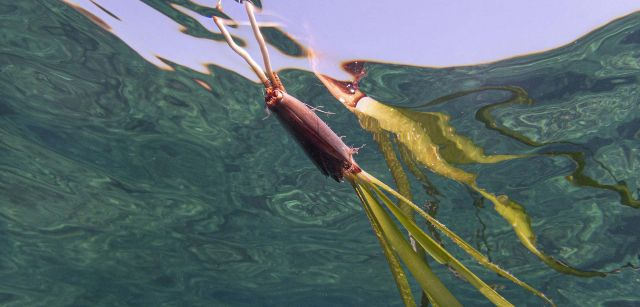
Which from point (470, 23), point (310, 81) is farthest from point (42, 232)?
point (470, 23)

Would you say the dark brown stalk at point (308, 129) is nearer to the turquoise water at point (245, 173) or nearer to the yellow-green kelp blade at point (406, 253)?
the yellow-green kelp blade at point (406, 253)

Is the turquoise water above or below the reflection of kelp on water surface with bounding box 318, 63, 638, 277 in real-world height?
above

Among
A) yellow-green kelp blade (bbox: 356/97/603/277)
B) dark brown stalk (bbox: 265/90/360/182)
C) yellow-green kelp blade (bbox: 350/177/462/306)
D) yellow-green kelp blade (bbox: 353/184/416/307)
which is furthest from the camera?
yellow-green kelp blade (bbox: 356/97/603/277)

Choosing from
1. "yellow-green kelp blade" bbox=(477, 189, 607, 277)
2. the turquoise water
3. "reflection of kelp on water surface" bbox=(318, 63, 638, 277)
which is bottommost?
"yellow-green kelp blade" bbox=(477, 189, 607, 277)

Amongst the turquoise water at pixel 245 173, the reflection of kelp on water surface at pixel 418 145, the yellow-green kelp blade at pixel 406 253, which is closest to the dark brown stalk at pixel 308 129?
the yellow-green kelp blade at pixel 406 253

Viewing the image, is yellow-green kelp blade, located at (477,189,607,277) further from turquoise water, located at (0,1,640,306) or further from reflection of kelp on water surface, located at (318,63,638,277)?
turquoise water, located at (0,1,640,306)

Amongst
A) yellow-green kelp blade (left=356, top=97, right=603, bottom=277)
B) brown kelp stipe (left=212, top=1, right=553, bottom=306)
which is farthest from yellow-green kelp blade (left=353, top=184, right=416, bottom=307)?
yellow-green kelp blade (left=356, top=97, right=603, bottom=277)

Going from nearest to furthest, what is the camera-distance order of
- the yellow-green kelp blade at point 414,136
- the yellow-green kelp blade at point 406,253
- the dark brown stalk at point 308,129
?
the dark brown stalk at point 308,129, the yellow-green kelp blade at point 406,253, the yellow-green kelp blade at point 414,136

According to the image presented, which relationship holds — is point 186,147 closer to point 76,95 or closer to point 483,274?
point 76,95
